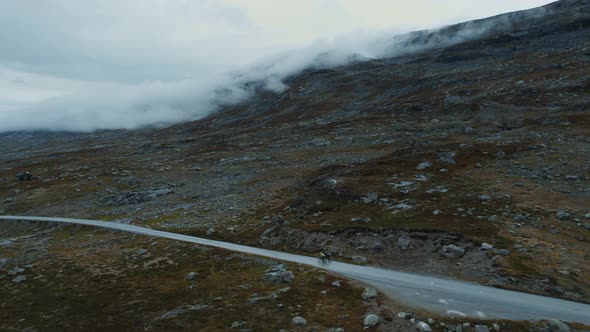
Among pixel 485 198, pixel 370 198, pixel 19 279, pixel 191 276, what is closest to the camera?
pixel 191 276

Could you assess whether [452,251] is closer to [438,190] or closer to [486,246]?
[486,246]

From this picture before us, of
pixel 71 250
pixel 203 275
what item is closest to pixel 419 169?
pixel 203 275

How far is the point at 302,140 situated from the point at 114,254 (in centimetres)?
8060

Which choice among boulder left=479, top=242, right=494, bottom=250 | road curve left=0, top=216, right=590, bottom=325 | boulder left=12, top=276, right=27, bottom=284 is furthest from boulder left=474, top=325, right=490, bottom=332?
boulder left=12, top=276, right=27, bottom=284

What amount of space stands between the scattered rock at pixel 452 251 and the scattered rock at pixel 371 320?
11670 millimetres

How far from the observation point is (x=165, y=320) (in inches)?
1056

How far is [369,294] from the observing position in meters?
27.2

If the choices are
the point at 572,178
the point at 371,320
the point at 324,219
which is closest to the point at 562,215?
the point at 572,178

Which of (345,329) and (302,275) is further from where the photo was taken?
(302,275)

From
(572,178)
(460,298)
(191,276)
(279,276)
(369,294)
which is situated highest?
(572,178)

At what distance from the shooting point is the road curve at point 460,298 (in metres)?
22.7

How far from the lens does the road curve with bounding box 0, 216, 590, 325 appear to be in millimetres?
22672

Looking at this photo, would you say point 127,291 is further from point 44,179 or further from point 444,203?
point 44,179

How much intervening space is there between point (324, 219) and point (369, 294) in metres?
18.3
